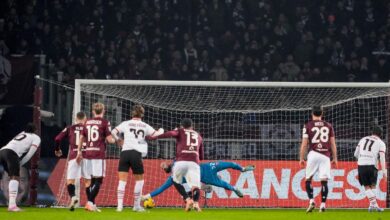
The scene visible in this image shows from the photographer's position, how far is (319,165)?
14.9 meters

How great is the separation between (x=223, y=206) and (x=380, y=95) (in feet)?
13.5

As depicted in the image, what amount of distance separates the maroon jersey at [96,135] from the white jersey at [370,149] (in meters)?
5.02

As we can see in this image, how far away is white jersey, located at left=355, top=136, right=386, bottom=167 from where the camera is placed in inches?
642

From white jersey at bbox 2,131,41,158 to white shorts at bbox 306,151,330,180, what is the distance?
4.85m

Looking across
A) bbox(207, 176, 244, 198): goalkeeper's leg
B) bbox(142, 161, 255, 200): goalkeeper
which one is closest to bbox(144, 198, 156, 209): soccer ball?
→ bbox(142, 161, 255, 200): goalkeeper

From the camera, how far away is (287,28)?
2536 centimetres

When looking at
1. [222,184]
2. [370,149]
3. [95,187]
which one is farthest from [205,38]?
[95,187]

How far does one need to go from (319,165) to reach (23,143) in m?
5.28

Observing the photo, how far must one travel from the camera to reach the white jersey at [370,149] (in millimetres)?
16312

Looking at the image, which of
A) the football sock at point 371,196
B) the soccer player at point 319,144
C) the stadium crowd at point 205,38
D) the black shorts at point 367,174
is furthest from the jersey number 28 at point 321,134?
the stadium crowd at point 205,38

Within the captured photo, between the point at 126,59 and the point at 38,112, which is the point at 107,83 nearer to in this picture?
the point at 38,112

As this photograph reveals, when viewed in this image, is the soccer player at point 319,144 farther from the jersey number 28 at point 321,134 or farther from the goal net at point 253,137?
the goal net at point 253,137

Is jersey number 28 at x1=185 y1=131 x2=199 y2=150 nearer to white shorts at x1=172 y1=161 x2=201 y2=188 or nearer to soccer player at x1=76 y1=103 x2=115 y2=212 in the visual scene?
white shorts at x1=172 y1=161 x2=201 y2=188

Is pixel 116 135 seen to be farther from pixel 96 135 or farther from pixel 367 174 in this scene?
pixel 367 174
